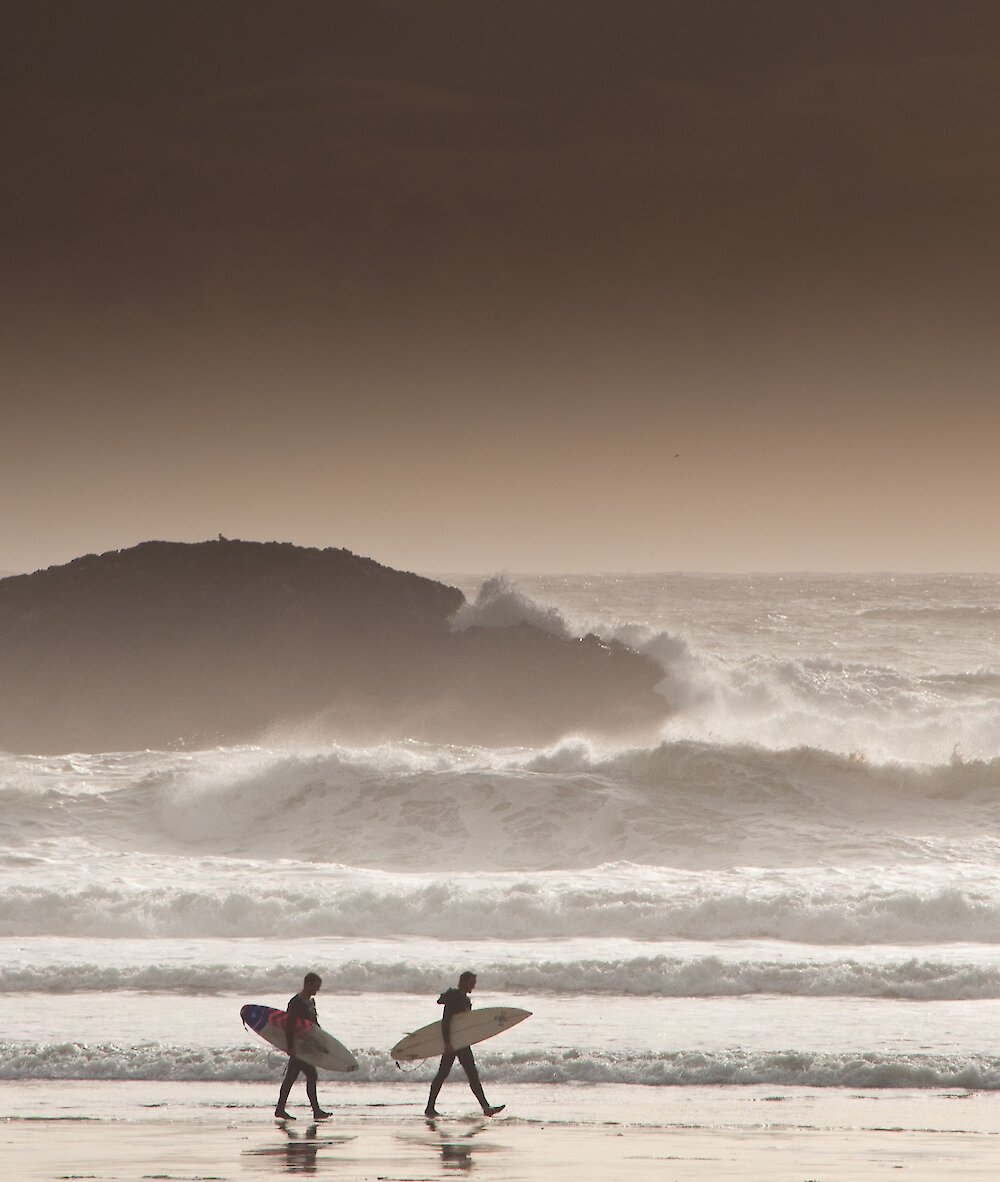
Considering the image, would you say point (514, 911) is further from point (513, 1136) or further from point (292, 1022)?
point (513, 1136)

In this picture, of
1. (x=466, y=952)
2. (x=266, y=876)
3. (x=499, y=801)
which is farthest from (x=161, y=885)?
(x=499, y=801)

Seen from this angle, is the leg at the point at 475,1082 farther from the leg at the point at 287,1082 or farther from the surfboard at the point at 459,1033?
the leg at the point at 287,1082

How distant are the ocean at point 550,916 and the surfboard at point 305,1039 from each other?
35cm

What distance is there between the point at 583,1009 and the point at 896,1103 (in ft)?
12.7

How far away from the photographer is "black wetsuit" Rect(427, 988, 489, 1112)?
10336 mm

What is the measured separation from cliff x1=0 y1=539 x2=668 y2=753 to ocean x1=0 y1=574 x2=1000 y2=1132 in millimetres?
2745

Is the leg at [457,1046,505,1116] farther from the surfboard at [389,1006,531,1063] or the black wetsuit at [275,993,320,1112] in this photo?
the black wetsuit at [275,993,320,1112]

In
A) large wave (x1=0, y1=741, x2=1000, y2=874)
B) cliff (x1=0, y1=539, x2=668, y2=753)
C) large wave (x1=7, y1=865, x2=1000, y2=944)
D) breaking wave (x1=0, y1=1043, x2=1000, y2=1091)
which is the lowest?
breaking wave (x1=0, y1=1043, x2=1000, y2=1091)

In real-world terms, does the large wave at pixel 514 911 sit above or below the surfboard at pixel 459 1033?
above

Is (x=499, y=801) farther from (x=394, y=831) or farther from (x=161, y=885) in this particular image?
(x=161, y=885)

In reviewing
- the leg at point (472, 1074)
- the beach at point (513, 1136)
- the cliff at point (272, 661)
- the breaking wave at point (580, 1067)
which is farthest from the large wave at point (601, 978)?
the cliff at point (272, 661)

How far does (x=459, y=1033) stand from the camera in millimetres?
10797

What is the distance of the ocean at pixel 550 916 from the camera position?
11523 mm

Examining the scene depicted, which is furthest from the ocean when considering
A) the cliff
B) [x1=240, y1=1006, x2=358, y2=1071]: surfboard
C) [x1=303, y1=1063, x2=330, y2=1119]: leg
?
the cliff
